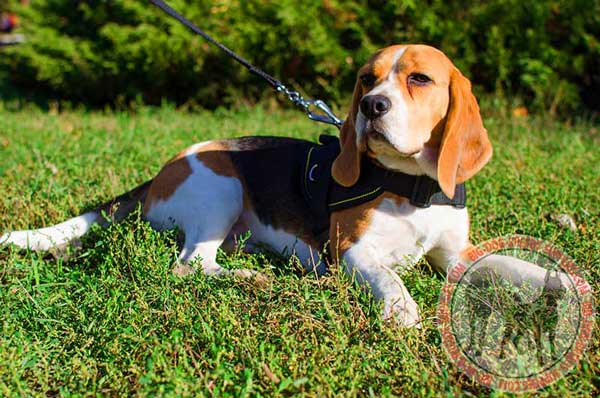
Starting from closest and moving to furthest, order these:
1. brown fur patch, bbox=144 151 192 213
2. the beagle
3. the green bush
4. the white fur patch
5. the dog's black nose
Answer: the dog's black nose → the beagle → the white fur patch → brown fur patch, bbox=144 151 192 213 → the green bush

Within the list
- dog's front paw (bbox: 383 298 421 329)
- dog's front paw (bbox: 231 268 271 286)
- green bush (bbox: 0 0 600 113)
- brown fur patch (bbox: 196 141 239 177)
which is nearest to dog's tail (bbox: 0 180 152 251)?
brown fur patch (bbox: 196 141 239 177)

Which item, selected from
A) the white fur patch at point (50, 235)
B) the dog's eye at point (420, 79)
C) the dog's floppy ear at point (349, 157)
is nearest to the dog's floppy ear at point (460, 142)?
the dog's eye at point (420, 79)

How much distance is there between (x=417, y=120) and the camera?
9.89ft

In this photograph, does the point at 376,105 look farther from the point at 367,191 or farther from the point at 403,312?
the point at 403,312

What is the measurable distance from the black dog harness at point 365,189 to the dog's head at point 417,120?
0.06 metres

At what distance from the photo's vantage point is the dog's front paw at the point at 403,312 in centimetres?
267

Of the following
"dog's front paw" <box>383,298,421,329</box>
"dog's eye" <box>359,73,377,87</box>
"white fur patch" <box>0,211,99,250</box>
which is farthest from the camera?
"white fur patch" <box>0,211,99,250</box>

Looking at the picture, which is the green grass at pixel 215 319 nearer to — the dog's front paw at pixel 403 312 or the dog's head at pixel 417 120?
the dog's front paw at pixel 403 312

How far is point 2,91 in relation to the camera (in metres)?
11.5

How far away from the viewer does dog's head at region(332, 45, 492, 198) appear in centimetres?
295

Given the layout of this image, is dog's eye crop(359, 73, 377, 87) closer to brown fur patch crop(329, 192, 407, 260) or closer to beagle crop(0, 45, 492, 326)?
beagle crop(0, 45, 492, 326)

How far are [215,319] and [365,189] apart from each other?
1.01 metres

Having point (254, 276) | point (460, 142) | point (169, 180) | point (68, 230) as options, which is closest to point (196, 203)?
point (169, 180)

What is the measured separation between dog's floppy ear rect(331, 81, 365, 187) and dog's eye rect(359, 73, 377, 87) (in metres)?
0.06
